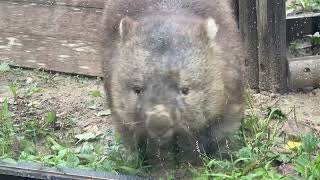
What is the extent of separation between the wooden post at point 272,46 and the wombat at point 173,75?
61 centimetres

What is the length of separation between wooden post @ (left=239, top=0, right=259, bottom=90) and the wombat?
631mm

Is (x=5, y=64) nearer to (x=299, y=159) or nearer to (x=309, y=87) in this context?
(x=309, y=87)

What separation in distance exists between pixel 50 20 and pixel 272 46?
1.45 m

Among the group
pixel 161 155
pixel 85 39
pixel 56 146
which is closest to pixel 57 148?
pixel 56 146

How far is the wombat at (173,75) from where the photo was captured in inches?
118

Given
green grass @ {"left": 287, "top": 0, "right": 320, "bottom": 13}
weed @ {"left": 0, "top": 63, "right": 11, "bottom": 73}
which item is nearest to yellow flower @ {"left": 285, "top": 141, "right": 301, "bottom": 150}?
green grass @ {"left": 287, "top": 0, "right": 320, "bottom": 13}

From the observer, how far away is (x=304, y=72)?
423 cm

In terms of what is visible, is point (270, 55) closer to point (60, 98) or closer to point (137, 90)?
point (60, 98)

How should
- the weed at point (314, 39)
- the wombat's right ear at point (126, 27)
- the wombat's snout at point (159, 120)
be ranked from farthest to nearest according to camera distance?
the weed at point (314, 39)
the wombat's right ear at point (126, 27)
the wombat's snout at point (159, 120)

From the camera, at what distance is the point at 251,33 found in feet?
13.9

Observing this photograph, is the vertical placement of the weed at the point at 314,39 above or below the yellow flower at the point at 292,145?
above

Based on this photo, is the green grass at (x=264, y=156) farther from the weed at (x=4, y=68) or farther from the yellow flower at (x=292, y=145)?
the weed at (x=4, y=68)

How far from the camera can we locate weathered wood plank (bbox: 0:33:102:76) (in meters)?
4.64

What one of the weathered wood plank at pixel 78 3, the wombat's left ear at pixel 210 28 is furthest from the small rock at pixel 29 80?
the wombat's left ear at pixel 210 28
